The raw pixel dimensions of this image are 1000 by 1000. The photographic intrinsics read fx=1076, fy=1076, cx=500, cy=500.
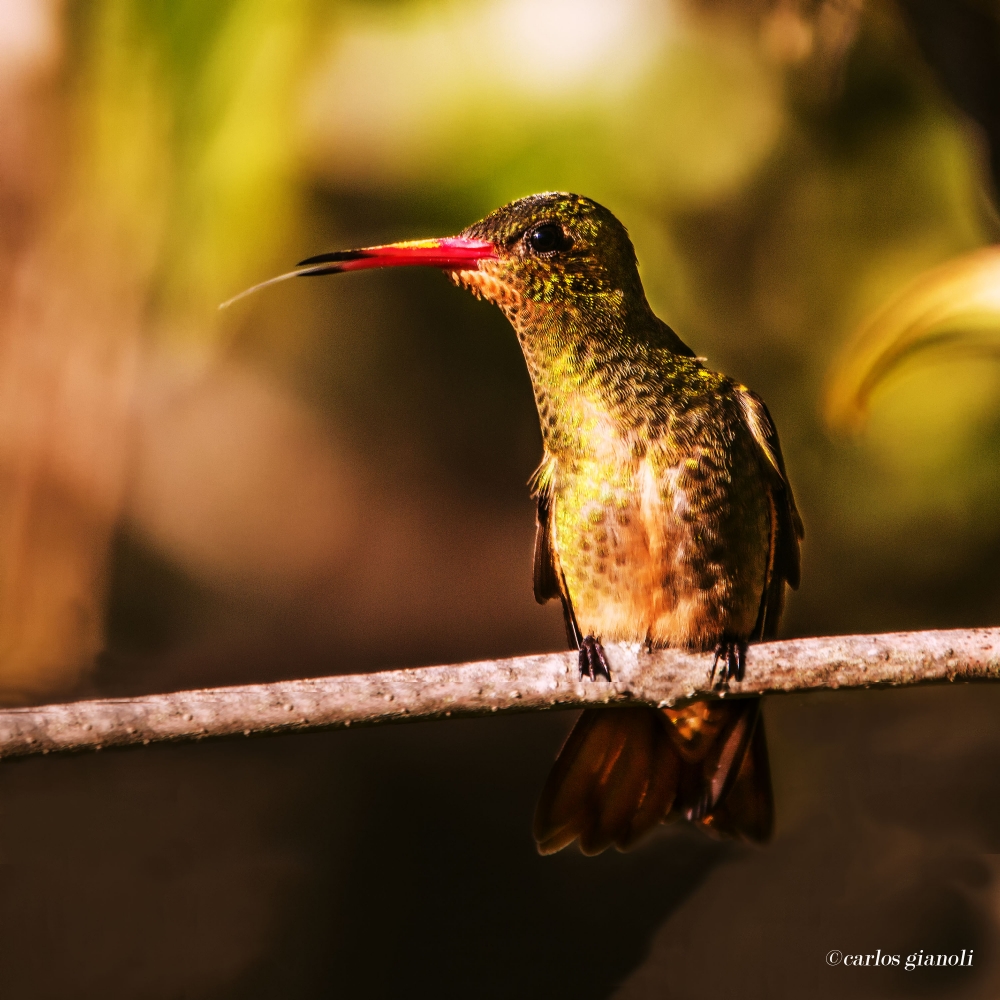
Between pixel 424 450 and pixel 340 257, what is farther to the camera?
pixel 424 450

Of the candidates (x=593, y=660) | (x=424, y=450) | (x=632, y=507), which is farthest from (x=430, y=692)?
(x=424, y=450)

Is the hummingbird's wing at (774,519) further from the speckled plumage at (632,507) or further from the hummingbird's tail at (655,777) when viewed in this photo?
the hummingbird's tail at (655,777)

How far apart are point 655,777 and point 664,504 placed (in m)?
0.35

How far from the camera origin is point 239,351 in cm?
209

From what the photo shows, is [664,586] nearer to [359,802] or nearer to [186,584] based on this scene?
[359,802]

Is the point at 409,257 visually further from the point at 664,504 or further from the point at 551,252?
the point at 664,504

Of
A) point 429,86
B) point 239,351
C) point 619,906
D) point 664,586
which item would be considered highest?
point 429,86

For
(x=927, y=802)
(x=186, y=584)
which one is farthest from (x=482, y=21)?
(x=927, y=802)

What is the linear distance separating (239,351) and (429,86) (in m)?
0.67

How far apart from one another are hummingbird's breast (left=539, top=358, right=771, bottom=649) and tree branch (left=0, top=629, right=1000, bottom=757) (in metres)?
0.13

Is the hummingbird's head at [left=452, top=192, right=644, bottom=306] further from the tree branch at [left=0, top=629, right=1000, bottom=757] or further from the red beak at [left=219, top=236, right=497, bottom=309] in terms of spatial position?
the tree branch at [left=0, top=629, right=1000, bottom=757]

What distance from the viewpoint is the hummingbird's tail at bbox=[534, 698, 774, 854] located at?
1.27m

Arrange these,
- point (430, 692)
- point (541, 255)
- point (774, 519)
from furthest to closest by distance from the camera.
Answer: point (774, 519), point (541, 255), point (430, 692)

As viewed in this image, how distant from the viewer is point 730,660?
1121mm
